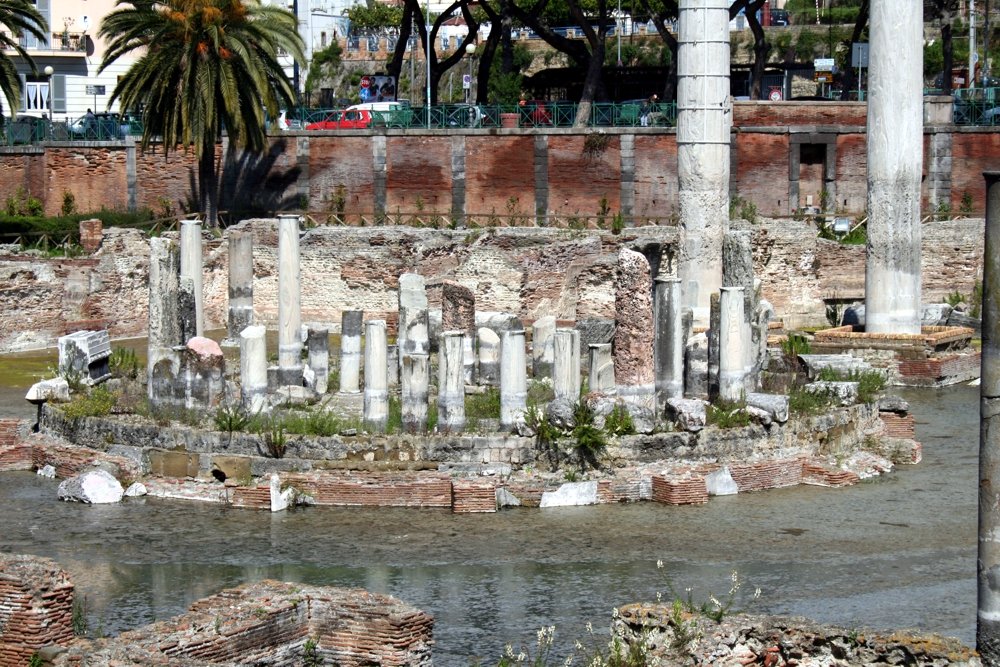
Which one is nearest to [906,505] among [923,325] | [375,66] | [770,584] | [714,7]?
[770,584]

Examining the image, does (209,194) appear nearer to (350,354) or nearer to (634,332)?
(350,354)

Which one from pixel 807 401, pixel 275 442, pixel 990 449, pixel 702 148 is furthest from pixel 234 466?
pixel 990 449

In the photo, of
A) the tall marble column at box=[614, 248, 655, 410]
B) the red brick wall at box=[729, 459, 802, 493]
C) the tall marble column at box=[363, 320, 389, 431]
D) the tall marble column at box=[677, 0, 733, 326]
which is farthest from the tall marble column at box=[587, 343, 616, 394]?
the tall marble column at box=[677, 0, 733, 326]

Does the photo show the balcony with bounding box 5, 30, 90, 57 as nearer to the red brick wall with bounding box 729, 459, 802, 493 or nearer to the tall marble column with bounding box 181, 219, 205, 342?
the tall marble column with bounding box 181, 219, 205, 342

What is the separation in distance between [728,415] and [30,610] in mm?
9452

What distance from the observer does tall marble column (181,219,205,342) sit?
2370 cm

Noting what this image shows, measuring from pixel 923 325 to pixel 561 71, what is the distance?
77.0 ft

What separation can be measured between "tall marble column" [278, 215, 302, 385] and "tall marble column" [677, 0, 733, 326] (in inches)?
228

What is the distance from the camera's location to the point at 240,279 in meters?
26.3

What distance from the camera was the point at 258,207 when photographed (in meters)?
39.8

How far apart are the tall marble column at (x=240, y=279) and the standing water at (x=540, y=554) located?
687 cm

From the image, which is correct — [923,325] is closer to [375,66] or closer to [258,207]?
[258,207]

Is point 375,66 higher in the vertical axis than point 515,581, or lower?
higher

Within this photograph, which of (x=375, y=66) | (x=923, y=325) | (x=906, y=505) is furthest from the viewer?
(x=375, y=66)
